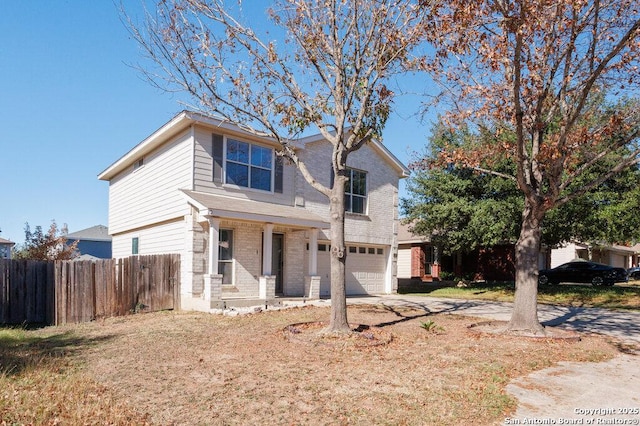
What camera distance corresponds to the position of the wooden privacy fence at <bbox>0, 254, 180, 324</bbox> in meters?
11.9

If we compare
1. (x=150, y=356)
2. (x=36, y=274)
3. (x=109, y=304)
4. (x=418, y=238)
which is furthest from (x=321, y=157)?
(x=418, y=238)

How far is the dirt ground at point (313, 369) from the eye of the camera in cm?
486

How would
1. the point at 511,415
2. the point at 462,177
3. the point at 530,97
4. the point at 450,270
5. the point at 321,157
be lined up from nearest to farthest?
1. the point at 511,415
2. the point at 530,97
3. the point at 321,157
4. the point at 462,177
5. the point at 450,270

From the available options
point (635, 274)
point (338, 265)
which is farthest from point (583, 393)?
point (635, 274)

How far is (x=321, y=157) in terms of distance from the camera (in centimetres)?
1823

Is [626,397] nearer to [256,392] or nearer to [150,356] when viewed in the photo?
[256,392]

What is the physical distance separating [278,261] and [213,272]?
3618 mm

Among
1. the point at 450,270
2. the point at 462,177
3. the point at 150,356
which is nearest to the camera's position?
the point at 150,356

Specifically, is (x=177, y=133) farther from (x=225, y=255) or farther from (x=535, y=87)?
(x=535, y=87)

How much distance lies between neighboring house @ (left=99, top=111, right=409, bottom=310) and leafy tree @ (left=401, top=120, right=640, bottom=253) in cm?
376

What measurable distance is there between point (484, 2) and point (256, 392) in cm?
721

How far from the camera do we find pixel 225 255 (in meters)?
14.8

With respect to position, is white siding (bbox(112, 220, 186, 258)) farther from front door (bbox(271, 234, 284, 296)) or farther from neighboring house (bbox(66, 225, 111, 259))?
neighboring house (bbox(66, 225, 111, 259))

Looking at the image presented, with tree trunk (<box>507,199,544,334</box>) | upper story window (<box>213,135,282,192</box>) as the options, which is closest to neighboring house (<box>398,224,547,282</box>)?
upper story window (<box>213,135,282,192</box>)
